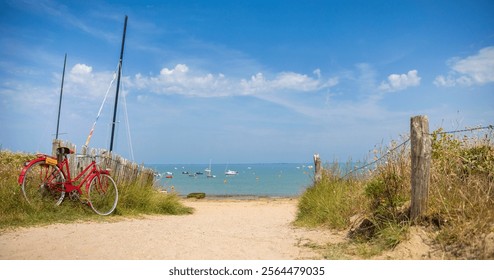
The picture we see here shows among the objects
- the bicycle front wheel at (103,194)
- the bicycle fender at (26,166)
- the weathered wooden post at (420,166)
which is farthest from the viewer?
the bicycle front wheel at (103,194)

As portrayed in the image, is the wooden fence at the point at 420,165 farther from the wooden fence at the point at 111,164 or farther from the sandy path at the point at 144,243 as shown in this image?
the wooden fence at the point at 111,164

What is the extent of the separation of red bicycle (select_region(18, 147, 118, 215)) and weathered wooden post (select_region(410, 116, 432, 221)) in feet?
21.8

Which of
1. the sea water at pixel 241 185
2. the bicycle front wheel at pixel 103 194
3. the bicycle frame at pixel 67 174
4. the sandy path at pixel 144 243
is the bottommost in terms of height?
the sea water at pixel 241 185

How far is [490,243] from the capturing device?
15.4 ft

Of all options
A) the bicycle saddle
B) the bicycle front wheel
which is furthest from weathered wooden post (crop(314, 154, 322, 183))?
the bicycle saddle

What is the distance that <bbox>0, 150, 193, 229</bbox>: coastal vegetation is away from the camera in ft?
24.9

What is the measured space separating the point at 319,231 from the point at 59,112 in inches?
640

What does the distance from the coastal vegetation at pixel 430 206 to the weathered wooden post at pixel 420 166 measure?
14cm

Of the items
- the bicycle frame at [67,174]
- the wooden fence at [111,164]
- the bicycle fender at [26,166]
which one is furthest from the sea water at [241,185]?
the bicycle fender at [26,166]

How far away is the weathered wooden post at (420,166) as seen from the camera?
18.8 feet

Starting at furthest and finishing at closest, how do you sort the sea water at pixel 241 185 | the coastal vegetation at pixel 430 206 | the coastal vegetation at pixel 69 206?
1. the sea water at pixel 241 185
2. the coastal vegetation at pixel 69 206
3. the coastal vegetation at pixel 430 206
